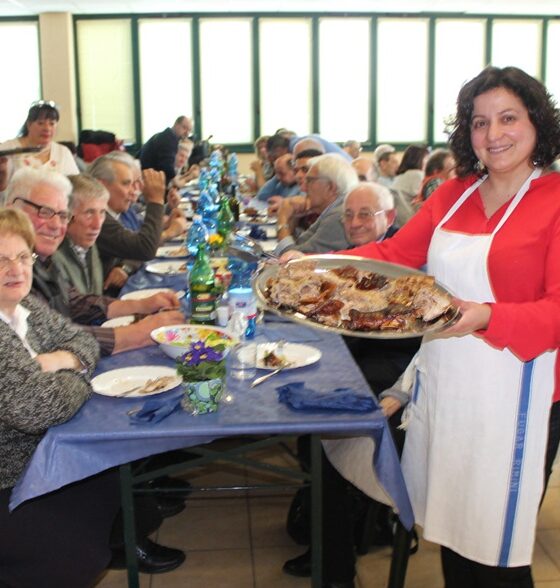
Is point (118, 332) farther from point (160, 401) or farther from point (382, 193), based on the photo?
point (382, 193)

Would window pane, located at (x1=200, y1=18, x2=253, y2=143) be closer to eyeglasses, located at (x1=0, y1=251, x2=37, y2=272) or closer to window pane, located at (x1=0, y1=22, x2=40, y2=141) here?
window pane, located at (x1=0, y1=22, x2=40, y2=141)

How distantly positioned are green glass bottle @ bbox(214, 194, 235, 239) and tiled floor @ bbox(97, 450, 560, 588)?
1.36 metres

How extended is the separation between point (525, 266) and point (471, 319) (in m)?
0.20

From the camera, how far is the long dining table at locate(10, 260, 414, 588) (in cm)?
151

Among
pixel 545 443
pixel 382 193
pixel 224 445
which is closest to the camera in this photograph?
pixel 545 443

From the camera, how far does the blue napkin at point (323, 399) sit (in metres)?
1.58

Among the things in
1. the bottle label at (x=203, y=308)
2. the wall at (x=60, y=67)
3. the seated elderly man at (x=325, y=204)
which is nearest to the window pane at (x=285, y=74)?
the wall at (x=60, y=67)

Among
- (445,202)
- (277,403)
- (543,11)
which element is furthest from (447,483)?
(543,11)

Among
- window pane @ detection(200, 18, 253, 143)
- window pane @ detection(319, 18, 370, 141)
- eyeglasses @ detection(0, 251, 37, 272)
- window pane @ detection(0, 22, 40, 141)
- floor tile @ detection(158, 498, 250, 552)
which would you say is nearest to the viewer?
eyeglasses @ detection(0, 251, 37, 272)

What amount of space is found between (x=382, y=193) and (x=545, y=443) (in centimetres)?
139

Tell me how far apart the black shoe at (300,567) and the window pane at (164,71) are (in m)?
8.92

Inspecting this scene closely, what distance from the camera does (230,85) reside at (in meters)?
10.6

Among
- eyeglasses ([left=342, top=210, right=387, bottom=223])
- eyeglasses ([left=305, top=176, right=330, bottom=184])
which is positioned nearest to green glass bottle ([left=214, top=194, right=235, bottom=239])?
eyeglasses ([left=305, top=176, right=330, bottom=184])

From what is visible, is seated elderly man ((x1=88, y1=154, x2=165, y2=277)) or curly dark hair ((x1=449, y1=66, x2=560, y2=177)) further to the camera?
seated elderly man ((x1=88, y1=154, x2=165, y2=277))
